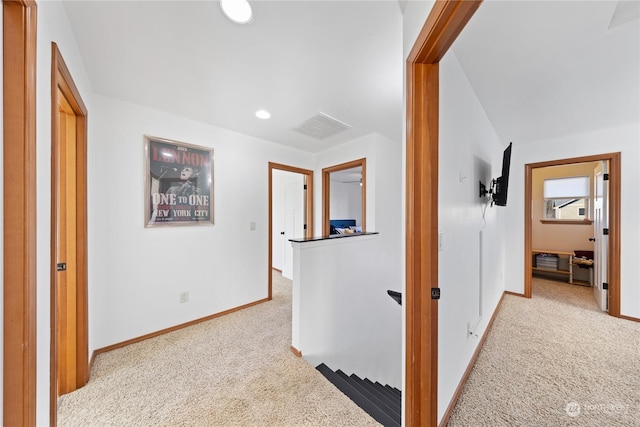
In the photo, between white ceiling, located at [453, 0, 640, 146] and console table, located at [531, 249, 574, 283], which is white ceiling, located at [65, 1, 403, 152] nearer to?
white ceiling, located at [453, 0, 640, 146]

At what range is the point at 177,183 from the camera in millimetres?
2367

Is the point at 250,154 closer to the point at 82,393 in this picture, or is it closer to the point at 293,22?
the point at 293,22

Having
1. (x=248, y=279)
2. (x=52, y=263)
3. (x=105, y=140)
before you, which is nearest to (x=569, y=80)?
(x=52, y=263)

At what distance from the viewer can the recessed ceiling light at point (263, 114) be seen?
7.49 feet

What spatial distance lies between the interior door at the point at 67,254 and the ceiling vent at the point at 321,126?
1.86 m

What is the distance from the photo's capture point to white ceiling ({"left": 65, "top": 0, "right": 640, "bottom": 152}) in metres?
1.18

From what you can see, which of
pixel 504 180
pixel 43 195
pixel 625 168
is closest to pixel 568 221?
pixel 625 168

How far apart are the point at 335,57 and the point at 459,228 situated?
1.38 m

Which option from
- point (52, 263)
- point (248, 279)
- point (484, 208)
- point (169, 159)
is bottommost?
point (248, 279)

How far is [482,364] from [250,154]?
3147 mm

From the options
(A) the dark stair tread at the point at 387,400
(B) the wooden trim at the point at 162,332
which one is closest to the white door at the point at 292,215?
(B) the wooden trim at the point at 162,332

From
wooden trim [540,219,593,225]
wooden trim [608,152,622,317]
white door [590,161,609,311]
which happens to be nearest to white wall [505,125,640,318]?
wooden trim [608,152,622,317]

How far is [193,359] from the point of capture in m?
1.86

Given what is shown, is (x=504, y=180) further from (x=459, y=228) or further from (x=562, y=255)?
(x=562, y=255)
